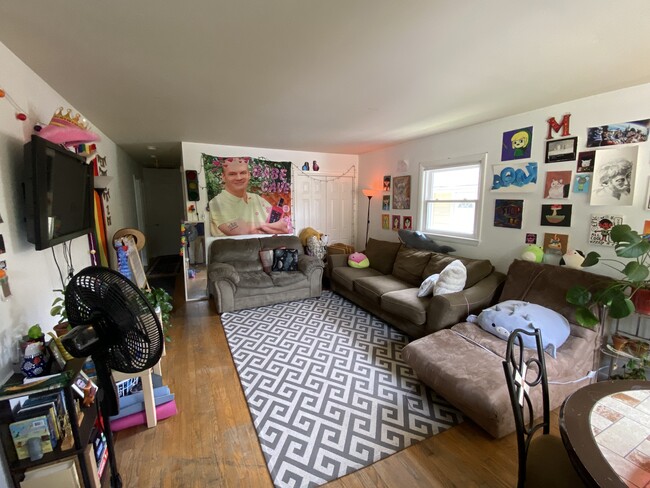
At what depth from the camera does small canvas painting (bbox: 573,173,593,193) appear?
2.34m

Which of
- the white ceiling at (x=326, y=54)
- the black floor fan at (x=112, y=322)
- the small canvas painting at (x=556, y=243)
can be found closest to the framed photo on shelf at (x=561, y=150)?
the white ceiling at (x=326, y=54)

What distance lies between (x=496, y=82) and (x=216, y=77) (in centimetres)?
195

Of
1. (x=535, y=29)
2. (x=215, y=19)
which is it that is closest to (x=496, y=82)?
(x=535, y=29)

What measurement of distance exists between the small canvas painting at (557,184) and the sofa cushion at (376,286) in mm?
1673

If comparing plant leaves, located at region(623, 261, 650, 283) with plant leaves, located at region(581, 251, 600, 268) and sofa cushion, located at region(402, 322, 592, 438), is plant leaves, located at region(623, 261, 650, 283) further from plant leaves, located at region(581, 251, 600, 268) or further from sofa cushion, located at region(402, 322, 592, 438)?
sofa cushion, located at region(402, 322, 592, 438)

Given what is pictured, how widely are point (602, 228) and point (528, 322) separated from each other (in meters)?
1.06

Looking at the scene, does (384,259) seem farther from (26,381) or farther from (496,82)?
(26,381)

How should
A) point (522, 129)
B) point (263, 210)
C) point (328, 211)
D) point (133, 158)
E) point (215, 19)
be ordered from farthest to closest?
1. point (133, 158)
2. point (328, 211)
3. point (263, 210)
4. point (522, 129)
5. point (215, 19)

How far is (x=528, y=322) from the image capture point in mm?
2037

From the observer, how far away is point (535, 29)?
1366 mm

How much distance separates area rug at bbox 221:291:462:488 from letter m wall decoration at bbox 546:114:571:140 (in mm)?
2373

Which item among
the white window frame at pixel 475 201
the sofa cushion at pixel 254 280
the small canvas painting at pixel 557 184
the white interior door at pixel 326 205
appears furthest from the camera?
the white interior door at pixel 326 205

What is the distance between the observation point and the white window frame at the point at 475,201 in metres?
3.14

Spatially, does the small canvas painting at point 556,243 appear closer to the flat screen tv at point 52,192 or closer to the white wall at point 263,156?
the white wall at point 263,156
